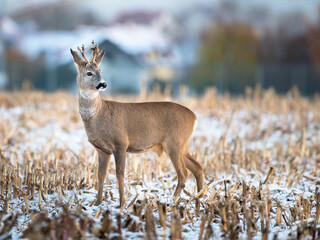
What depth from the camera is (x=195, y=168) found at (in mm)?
6230

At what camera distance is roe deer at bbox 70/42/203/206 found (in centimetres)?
536

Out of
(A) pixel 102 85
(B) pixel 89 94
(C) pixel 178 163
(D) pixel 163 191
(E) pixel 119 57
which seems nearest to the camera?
(A) pixel 102 85

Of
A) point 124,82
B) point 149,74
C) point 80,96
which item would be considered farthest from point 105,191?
point 149,74

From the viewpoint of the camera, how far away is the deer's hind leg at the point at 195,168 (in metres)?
6.18

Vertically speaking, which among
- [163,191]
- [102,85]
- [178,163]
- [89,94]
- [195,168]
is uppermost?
[102,85]

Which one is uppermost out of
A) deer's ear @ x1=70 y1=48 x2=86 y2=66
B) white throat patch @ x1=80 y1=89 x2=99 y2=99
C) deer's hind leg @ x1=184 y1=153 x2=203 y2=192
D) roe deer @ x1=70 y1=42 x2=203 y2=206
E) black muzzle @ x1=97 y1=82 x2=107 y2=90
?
deer's ear @ x1=70 y1=48 x2=86 y2=66

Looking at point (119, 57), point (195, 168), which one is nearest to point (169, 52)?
point (119, 57)

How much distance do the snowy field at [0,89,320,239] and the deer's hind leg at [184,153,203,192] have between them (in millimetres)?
136

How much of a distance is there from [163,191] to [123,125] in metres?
1.22

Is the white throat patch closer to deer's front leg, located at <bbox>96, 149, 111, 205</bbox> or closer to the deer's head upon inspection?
the deer's head

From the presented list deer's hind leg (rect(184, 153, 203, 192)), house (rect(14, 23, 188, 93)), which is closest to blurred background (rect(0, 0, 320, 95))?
house (rect(14, 23, 188, 93))

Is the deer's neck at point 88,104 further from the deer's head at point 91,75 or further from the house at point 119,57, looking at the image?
the house at point 119,57

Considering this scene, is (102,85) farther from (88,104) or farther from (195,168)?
(195,168)

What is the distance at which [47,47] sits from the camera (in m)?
34.2
